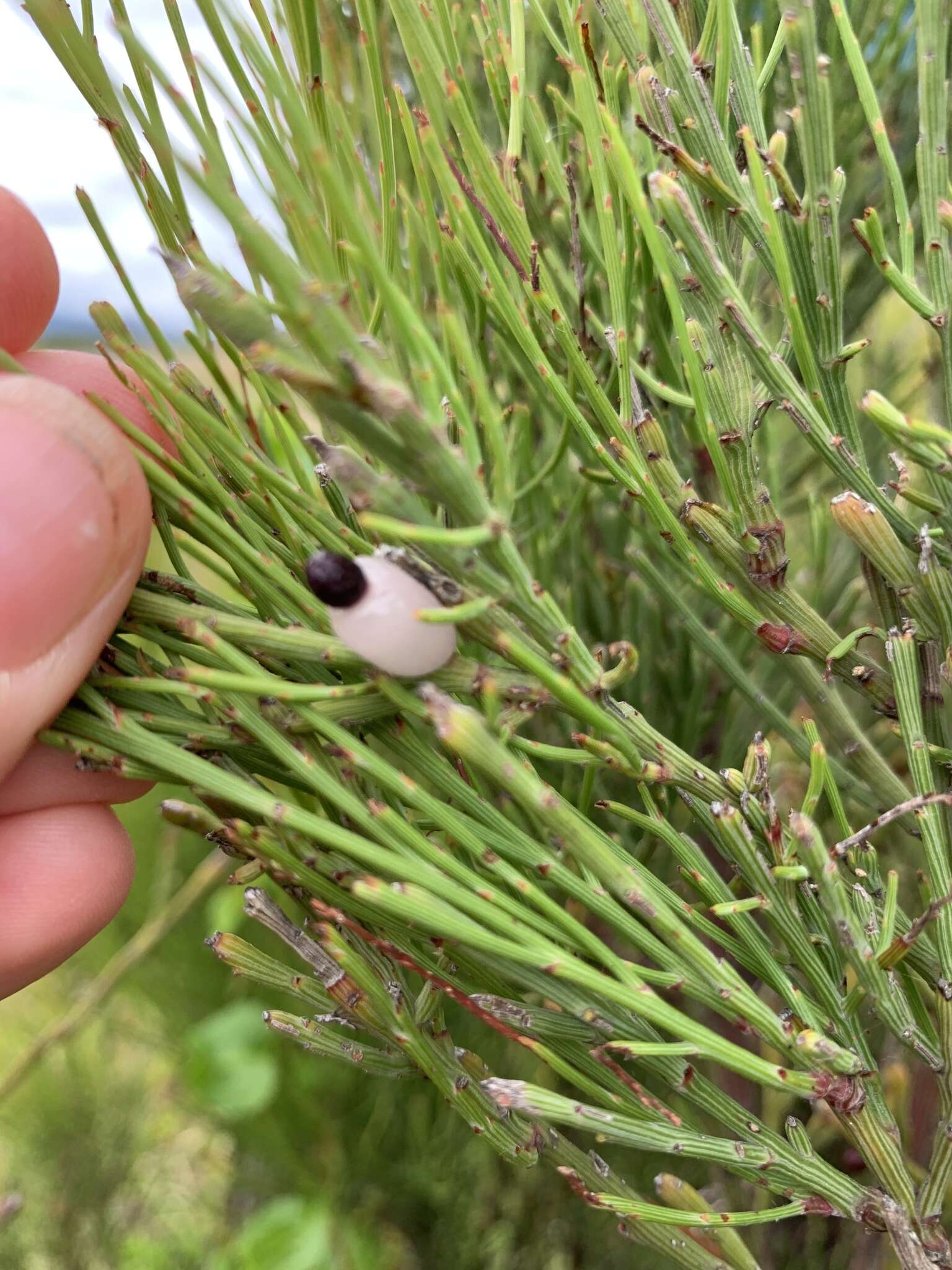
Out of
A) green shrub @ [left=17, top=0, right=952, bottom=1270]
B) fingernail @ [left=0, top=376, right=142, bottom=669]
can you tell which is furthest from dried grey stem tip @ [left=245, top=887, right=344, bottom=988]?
fingernail @ [left=0, top=376, right=142, bottom=669]

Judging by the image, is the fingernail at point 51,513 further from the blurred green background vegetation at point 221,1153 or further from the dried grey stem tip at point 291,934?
the blurred green background vegetation at point 221,1153

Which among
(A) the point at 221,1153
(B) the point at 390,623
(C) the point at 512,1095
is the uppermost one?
(B) the point at 390,623

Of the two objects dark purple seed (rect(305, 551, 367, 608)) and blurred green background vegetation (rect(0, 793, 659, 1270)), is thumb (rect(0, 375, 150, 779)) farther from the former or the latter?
blurred green background vegetation (rect(0, 793, 659, 1270))

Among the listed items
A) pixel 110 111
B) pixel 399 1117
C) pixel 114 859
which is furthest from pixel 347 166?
pixel 399 1117

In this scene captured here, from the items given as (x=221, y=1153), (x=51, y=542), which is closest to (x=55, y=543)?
(x=51, y=542)

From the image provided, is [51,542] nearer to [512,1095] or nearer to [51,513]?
[51,513]

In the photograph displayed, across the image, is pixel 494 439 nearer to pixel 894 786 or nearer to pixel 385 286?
pixel 385 286
